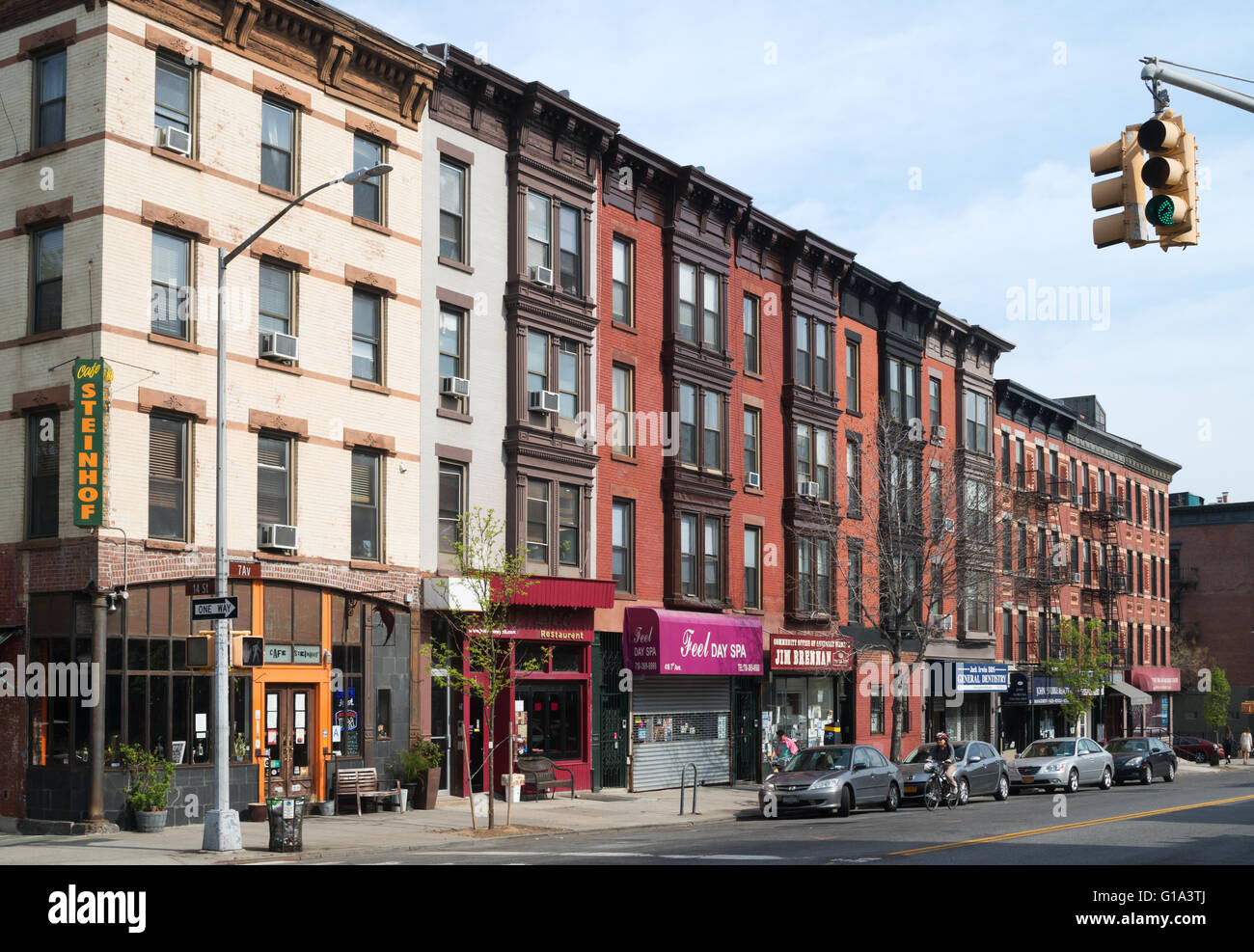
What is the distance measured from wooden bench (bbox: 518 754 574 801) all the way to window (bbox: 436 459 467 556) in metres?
5.13

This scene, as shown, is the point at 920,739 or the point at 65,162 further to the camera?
the point at 920,739

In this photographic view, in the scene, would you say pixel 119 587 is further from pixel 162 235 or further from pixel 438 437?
pixel 438 437

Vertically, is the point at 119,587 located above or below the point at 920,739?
above

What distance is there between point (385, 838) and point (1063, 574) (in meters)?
46.1

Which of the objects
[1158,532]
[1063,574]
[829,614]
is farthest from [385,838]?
[1158,532]

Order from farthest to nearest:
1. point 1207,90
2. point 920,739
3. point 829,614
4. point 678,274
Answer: point 920,739
point 829,614
point 678,274
point 1207,90

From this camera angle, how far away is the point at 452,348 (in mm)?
32219

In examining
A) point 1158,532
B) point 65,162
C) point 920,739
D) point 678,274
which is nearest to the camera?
point 65,162

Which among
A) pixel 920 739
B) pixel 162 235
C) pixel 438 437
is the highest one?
pixel 162 235

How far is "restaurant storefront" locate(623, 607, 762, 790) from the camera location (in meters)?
36.0

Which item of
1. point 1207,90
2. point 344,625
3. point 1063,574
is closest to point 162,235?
point 344,625

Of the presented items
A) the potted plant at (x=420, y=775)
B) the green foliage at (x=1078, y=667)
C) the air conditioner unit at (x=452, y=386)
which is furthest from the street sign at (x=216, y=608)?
the green foliage at (x=1078, y=667)

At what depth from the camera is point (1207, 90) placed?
1216 cm

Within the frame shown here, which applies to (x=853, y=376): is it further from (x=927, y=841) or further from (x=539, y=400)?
(x=927, y=841)
